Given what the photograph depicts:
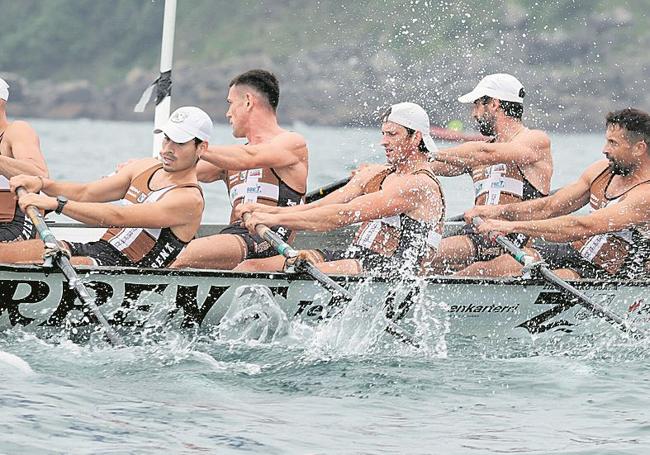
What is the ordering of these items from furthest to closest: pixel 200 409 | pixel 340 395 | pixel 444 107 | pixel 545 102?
pixel 545 102 < pixel 444 107 < pixel 340 395 < pixel 200 409

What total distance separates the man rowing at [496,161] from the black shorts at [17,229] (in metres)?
3.04

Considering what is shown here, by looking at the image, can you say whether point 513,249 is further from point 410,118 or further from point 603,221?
point 410,118

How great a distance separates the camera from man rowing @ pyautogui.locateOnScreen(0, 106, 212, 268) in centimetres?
925

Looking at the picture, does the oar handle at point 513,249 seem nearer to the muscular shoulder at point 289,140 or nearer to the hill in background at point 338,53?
the muscular shoulder at point 289,140

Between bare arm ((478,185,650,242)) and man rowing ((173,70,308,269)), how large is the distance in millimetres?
1864

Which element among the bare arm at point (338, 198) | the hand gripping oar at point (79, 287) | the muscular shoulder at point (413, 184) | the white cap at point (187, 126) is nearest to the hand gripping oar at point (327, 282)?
the bare arm at point (338, 198)

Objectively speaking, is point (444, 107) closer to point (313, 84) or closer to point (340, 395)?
point (313, 84)

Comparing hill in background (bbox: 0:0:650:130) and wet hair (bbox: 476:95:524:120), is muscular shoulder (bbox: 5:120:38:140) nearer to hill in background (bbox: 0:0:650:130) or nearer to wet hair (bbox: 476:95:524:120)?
wet hair (bbox: 476:95:524:120)

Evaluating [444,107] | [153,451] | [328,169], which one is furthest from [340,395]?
[444,107]

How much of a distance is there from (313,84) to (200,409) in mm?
53952

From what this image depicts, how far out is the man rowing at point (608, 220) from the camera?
396 inches

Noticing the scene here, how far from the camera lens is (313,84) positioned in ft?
201

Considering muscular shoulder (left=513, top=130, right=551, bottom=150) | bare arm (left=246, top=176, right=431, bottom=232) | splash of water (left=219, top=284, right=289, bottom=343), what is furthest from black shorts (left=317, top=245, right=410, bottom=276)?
muscular shoulder (left=513, top=130, right=551, bottom=150)

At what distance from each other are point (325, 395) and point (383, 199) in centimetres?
177
